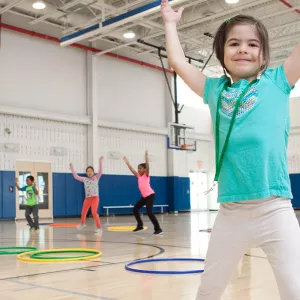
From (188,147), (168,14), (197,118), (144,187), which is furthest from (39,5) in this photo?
(168,14)

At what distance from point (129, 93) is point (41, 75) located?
5.04 m

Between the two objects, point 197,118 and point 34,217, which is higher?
point 197,118

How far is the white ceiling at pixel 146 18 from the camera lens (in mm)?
17783

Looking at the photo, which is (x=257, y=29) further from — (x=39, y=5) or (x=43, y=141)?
(x=43, y=141)

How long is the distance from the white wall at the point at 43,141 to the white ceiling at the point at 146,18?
3934 mm

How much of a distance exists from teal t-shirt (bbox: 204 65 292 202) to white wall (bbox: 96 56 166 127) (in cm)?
2035

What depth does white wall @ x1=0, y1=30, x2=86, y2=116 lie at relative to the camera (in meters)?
19.3

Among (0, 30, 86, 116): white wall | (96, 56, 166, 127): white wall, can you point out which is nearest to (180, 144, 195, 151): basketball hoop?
(96, 56, 166, 127): white wall

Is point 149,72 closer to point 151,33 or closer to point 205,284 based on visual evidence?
point 151,33

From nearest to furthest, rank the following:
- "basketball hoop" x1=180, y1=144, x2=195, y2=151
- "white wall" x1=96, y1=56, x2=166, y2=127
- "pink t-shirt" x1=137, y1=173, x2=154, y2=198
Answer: "pink t-shirt" x1=137, y1=173, x2=154, y2=198, "basketball hoop" x1=180, y1=144, x2=195, y2=151, "white wall" x1=96, y1=56, x2=166, y2=127

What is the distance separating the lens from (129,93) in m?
23.8

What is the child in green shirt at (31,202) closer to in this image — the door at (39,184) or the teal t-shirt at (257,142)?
the door at (39,184)

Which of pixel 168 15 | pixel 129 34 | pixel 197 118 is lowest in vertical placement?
pixel 168 15

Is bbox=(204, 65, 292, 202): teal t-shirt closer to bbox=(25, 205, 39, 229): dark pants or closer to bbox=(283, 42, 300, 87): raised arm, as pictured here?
bbox=(283, 42, 300, 87): raised arm
